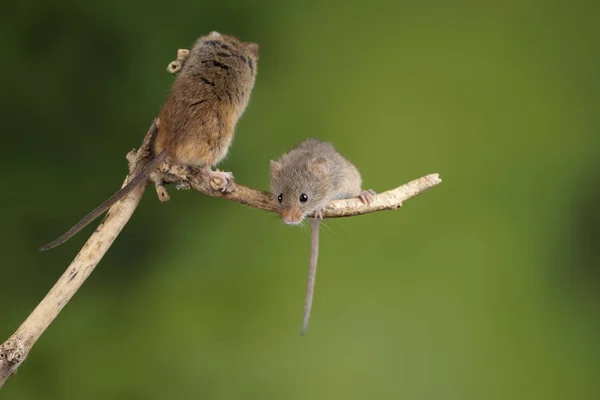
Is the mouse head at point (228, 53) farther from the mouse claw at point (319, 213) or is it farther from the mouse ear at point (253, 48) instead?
the mouse claw at point (319, 213)

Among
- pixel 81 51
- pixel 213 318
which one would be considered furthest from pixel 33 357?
pixel 81 51

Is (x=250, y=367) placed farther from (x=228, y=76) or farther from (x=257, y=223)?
(x=228, y=76)

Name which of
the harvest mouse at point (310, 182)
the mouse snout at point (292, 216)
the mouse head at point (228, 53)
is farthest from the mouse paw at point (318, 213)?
the mouse head at point (228, 53)

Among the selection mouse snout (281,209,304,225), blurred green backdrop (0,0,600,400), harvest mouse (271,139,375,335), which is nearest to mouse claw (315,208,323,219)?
harvest mouse (271,139,375,335)

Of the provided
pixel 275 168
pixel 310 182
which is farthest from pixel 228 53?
pixel 310 182

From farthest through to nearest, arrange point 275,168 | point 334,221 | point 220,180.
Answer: point 334,221 < point 275,168 < point 220,180

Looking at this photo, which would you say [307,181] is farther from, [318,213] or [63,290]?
[63,290]
